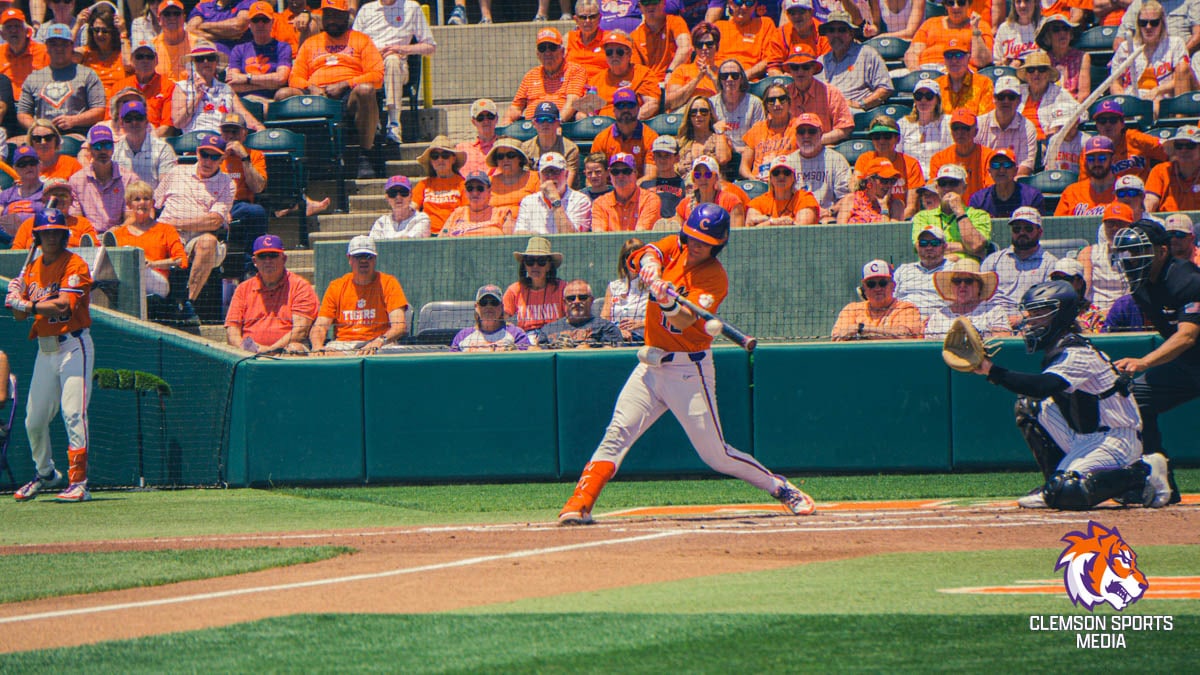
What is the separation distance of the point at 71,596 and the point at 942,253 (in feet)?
23.6

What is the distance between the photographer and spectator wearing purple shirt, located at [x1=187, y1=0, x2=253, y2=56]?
1592 cm

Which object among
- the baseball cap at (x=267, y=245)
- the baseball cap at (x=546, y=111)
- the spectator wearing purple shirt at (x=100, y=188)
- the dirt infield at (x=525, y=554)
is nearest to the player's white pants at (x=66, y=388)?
the baseball cap at (x=267, y=245)

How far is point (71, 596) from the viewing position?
6070 mm

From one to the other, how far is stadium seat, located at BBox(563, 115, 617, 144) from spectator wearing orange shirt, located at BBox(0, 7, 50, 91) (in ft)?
19.8

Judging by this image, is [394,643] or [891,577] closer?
[394,643]

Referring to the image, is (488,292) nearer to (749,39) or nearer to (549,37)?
(549,37)

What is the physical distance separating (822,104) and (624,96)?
187 centimetres

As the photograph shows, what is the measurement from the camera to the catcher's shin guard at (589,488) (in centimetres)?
789

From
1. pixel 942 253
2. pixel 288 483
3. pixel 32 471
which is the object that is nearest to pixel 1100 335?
pixel 942 253

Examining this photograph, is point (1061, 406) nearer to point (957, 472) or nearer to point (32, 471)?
point (957, 472)

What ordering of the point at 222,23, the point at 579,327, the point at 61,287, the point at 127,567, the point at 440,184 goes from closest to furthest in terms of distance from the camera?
the point at 127,567, the point at 61,287, the point at 579,327, the point at 440,184, the point at 222,23

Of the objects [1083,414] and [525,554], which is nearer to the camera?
[525,554]

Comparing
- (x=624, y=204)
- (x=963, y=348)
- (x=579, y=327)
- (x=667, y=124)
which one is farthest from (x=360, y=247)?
(x=963, y=348)

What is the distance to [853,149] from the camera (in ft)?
41.5
